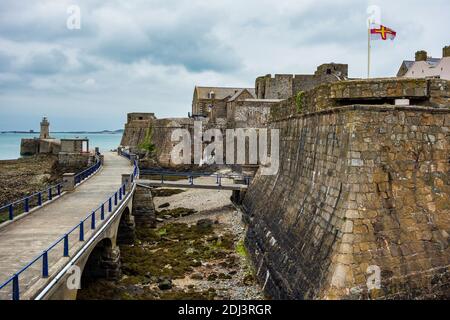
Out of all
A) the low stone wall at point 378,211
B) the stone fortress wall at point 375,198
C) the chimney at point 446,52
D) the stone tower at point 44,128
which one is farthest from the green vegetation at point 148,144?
the low stone wall at point 378,211

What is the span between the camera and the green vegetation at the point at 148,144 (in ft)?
162

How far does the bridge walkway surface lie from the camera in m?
8.61

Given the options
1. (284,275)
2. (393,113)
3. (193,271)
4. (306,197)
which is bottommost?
(193,271)

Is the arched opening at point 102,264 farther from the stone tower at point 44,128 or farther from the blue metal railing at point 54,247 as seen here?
the stone tower at point 44,128

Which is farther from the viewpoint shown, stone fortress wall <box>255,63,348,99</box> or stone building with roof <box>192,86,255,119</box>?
stone building with roof <box>192,86,255,119</box>

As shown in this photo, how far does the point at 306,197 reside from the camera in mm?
11203

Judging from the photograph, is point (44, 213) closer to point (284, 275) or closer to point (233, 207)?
point (284, 275)

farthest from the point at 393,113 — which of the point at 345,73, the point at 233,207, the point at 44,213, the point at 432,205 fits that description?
the point at 345,73

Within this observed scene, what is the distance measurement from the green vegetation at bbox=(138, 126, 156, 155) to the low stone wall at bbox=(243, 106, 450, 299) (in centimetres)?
4063

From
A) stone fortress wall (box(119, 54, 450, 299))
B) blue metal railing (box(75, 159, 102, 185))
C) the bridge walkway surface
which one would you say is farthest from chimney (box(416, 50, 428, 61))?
the bridge walkway surface

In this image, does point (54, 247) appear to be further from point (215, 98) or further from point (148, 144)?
point (215, 98)

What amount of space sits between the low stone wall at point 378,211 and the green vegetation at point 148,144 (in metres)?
40.6

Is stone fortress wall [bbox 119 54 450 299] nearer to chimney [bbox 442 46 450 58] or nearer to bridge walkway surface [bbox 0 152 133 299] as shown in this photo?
bridge walkway surface [bbox 0 152 133 299]

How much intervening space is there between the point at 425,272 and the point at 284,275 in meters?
3.43
